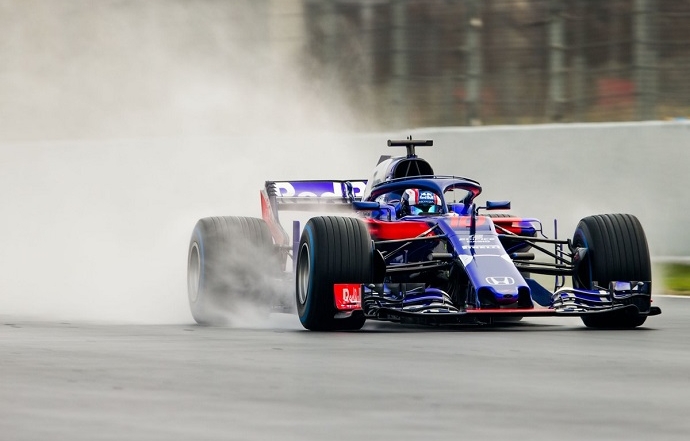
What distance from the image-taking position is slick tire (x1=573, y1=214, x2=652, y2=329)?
42.5 feet

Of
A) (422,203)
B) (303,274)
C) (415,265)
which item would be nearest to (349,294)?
(415,265)

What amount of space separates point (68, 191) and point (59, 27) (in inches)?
145

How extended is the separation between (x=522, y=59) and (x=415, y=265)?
303 inches

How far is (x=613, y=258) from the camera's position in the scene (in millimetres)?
12984

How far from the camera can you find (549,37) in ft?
64.8

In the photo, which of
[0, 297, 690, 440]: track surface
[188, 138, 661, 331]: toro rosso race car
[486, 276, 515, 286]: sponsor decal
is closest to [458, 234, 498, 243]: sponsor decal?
[188, 138, 661, 331]: toro rosso race car

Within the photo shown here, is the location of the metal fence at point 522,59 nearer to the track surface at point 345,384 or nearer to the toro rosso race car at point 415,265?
the toro rosso race car at point 415,265

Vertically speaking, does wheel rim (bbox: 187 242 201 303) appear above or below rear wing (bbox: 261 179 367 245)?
below

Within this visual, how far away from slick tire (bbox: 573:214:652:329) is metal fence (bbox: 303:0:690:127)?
20.4 feet

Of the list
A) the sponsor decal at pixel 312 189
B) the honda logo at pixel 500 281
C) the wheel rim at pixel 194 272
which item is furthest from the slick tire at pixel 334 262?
the sponsor decal at pixel 312 189

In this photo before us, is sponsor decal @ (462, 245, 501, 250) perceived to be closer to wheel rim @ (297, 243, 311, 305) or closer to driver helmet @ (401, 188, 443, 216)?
wheel rim @ (297, 243, 311, 305)

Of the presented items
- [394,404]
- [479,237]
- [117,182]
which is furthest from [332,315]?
[117,182]

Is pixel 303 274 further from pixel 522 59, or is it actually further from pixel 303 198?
pixel 522 59

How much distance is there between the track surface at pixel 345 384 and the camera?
22.7 ft
